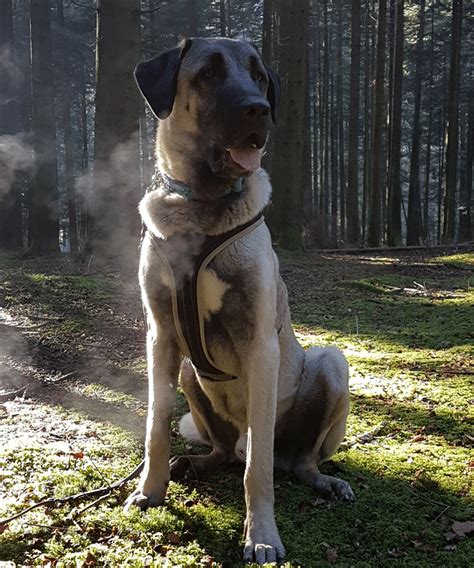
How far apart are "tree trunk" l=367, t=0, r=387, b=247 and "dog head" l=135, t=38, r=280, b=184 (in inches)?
661

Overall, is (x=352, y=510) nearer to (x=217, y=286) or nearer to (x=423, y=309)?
(x=217, y=286)

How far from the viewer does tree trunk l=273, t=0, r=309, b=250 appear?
13.4 metres

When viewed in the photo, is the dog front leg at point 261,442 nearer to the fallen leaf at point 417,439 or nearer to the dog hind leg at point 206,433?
the dog hind leg at point 206,433

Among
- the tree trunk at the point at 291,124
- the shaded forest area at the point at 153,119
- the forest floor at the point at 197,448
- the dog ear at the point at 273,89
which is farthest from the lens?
the tree trunk at the point at 291,124

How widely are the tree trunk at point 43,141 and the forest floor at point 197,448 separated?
9270mm

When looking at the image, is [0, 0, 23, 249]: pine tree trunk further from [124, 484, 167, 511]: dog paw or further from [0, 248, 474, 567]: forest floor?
[124, 484, 167, 511]: dog paw

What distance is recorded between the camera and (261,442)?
288 centimetres

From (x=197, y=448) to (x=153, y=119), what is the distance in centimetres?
275

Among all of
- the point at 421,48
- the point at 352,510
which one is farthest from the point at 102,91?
the point at 421,48

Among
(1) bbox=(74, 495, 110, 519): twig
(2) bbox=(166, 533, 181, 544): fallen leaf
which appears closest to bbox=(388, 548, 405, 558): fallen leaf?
(2) bbox=(166, 533, 181, 544): fallen leaf

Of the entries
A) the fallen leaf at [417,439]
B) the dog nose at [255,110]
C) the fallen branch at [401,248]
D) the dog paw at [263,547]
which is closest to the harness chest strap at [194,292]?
the dog nose at [255,110]

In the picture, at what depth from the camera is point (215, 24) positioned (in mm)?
28766

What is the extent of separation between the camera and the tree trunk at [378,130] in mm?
18891

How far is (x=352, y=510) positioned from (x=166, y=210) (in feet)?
5.89
